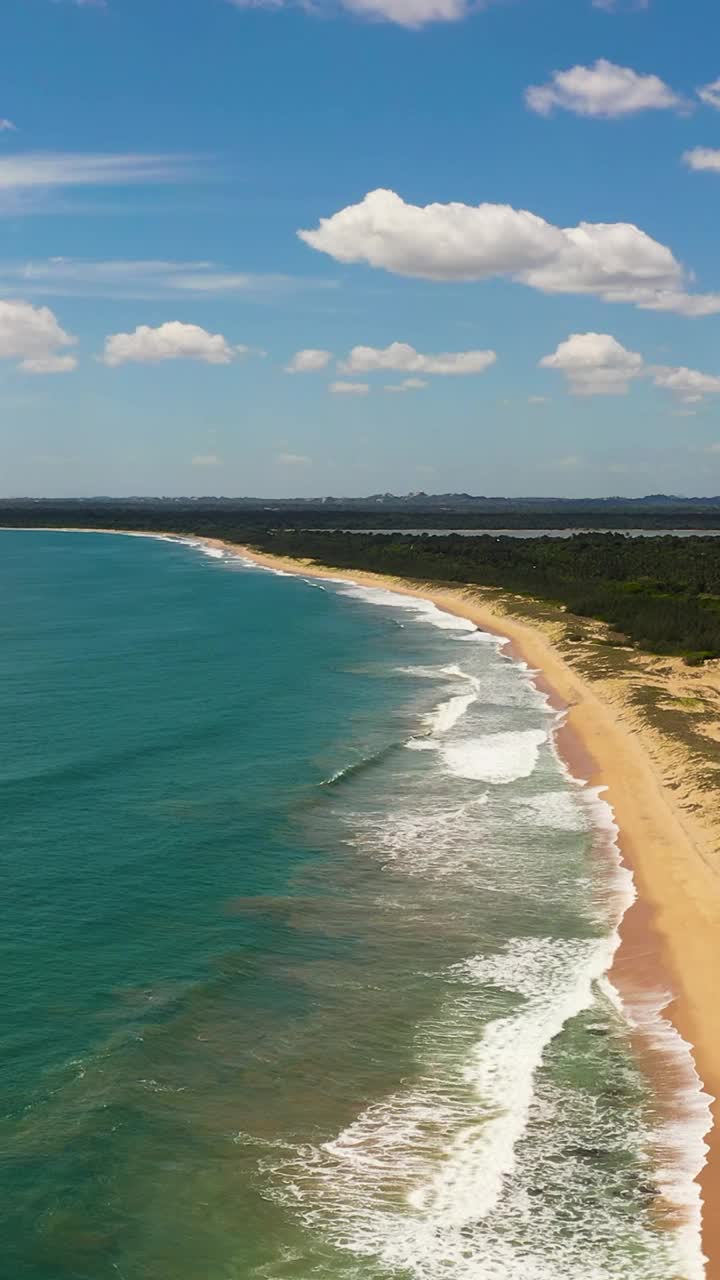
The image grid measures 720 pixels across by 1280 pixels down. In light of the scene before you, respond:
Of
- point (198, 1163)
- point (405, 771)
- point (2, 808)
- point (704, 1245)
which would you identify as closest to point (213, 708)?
point (405, 771)

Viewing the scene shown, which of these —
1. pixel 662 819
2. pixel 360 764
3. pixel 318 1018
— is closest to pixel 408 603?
pixel 360 764

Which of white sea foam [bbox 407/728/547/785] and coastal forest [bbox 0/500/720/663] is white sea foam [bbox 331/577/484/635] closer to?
coastal forest [bbox 0/500/720/663]

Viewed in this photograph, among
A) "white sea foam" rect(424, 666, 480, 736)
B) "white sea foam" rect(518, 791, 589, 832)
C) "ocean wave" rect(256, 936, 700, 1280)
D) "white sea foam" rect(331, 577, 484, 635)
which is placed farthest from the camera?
"white sea foam" rect(331, 577, 484, 635)

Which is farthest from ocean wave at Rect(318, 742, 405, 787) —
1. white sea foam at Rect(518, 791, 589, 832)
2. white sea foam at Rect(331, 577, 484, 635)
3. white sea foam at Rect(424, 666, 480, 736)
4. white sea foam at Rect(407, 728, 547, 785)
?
white sea foam at Rect(331, 577, 484, 635)

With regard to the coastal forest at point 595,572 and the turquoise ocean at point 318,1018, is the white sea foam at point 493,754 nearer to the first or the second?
the turquoise ocean at point 318,1018

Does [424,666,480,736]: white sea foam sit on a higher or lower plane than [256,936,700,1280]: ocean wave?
higher

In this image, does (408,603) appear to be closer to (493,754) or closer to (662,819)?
(493,754)

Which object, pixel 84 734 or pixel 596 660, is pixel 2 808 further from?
pixel 596 660
